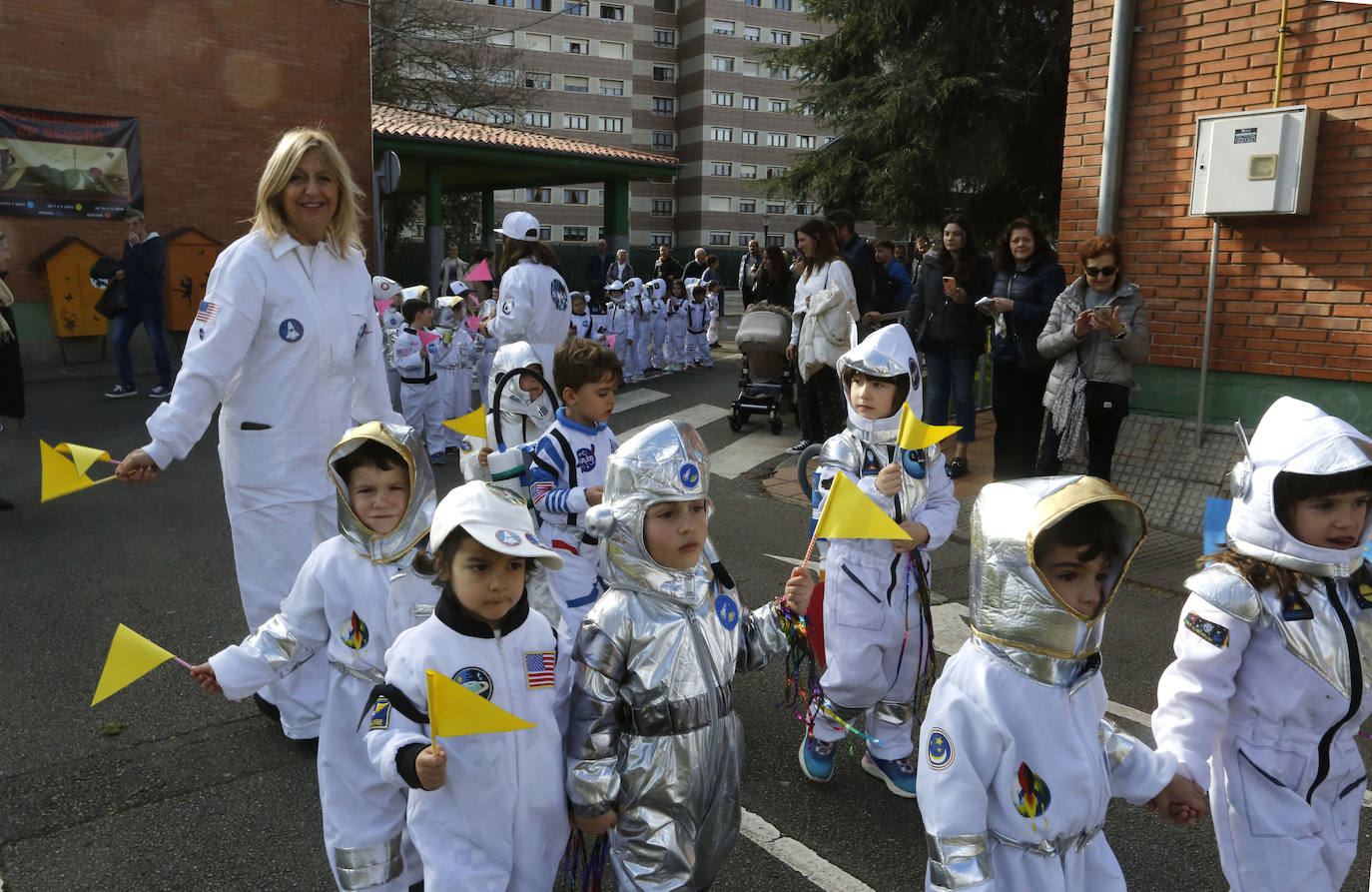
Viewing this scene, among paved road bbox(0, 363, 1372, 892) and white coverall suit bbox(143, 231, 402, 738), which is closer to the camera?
paved road bbox(0, 363, 1372, 892)

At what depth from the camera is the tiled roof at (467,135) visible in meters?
20.8

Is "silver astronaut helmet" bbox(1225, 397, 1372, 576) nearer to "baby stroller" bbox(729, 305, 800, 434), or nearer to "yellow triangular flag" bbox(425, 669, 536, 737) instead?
→ "yellow triangular flag" bbox(425, 669, 536, 737)

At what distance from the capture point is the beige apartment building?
61375 millimetres

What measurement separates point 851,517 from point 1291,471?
1059 mm

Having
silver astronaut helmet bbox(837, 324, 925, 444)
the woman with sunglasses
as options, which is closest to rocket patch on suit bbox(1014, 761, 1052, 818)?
silver astronaut helmet bbox(837, 324, 925, 444)

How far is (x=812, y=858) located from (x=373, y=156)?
19.9 meters

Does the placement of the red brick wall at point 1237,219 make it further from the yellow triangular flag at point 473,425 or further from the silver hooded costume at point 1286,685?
the yellow triangular flag at point 473,425

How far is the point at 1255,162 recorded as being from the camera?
6957 mm

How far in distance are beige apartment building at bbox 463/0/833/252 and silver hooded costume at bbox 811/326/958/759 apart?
58.4m

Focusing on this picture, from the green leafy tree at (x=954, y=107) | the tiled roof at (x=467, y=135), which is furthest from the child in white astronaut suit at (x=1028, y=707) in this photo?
the tiled roof at (x=467, y=135)

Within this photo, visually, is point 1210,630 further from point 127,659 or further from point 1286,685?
point 127,659

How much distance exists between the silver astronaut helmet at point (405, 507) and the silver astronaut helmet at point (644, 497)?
0.64 metres

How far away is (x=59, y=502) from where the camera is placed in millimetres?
8047

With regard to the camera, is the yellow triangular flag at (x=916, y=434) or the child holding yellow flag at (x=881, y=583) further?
the child holding yellow flag at (x=881, y=583)
